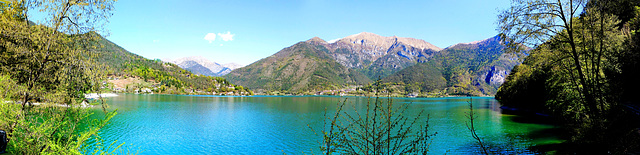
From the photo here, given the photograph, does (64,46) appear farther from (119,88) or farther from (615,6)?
(119,88)

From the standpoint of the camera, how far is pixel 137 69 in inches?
6993

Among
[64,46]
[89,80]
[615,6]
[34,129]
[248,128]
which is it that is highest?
[615,6]

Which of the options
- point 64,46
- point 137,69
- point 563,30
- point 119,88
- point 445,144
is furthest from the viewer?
point 137,69

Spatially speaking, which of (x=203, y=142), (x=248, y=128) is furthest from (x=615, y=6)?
(x=248, y=128)

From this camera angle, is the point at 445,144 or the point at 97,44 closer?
the point at 97,44

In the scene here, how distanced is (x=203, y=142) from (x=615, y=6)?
2553cm

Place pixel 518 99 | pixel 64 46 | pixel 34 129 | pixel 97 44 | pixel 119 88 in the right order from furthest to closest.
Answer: pixel 119 88 → pixel 518 99 → pixel 97 44 → pixel 64 46 → pixel 34 129

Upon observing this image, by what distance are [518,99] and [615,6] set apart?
55845mm

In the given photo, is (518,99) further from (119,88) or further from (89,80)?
(119,88)

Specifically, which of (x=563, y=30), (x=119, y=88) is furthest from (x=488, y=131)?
(x=119, y=88)

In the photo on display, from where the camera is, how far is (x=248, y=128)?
31.8 meters

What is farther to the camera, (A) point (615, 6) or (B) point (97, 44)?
(B) point (97, 44)

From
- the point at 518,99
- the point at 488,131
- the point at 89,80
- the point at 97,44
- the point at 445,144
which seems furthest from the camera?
the point at 518,99

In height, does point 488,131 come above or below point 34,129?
below
